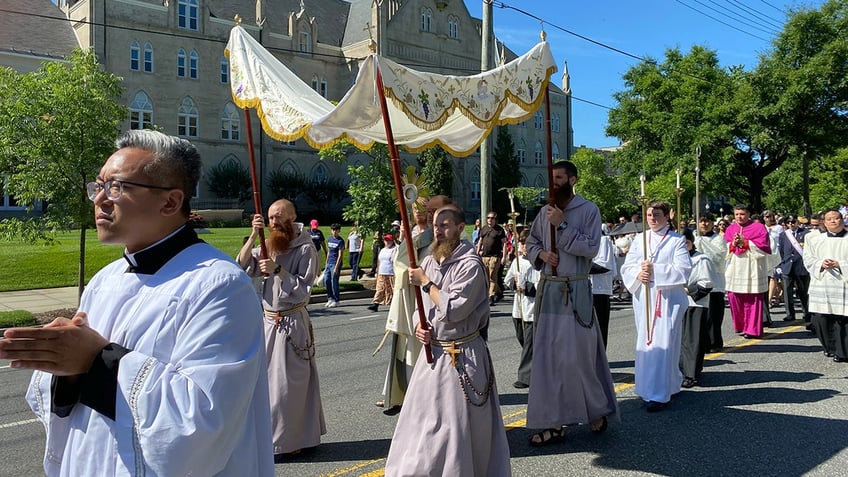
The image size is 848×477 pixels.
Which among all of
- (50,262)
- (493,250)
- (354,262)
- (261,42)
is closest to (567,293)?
(493,250)

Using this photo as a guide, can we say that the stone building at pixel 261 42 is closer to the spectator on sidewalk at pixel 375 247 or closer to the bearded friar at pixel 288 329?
the spectator on sidewalk at pixel 375 247

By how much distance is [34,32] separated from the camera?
39.6 m

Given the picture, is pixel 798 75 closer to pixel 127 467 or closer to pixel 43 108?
pixel 43 108

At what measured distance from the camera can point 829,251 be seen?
9.55 m

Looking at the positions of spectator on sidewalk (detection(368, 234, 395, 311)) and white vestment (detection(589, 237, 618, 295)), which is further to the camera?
spectator on sidewalk (detection(368, 234, 395, 311))

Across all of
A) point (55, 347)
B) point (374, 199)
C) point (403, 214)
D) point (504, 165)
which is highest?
point (504, 165)

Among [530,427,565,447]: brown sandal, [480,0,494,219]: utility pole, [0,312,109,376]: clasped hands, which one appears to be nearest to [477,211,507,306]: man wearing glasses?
[480,0,494,219]: utility pole

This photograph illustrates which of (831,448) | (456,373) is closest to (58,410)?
(456,373)

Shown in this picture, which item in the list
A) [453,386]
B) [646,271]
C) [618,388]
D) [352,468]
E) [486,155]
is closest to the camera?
[453,386]

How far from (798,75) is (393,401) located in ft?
103

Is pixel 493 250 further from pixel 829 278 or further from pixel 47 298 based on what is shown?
pixel 47 298

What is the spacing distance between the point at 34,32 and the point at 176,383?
Answer: 45167mm

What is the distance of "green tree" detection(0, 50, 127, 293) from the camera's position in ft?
42.5

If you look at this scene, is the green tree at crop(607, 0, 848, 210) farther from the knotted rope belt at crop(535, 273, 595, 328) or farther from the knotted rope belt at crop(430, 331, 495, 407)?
the knotted rope belt at crop(430, 331, 495, 407)
